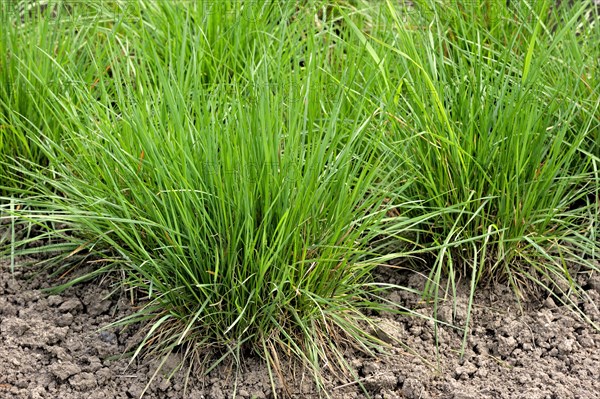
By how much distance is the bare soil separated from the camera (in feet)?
8.41

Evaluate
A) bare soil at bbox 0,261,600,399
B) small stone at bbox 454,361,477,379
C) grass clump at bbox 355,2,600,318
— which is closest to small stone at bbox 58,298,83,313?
bare soil at bbox 0,261,600,399

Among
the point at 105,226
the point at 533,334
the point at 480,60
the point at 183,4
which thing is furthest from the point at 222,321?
the point at 183,4

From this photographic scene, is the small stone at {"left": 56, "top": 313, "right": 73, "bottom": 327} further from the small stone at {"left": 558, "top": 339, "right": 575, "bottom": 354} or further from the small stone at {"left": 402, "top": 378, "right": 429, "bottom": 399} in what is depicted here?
the small stone at {"left": 558, "top": 339, "right": 575, "bottom": 354}

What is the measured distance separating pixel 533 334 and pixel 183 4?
5.58ft

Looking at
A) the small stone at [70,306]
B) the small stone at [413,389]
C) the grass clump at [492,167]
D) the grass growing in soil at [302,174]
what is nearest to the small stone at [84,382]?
the grass growing in soil at [302,174]

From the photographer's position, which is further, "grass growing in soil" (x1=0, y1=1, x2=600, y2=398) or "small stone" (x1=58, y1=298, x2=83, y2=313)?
"small stone" (x1=58, y1=298, x2=83, y2=313)

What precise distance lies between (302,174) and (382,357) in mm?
580

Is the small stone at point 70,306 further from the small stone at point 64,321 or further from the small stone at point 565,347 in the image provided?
the small stone at point 565,347

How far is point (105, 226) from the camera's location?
110 inches

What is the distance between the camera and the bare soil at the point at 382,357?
2564 millimetres

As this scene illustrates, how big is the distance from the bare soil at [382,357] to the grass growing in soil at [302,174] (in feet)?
0.22

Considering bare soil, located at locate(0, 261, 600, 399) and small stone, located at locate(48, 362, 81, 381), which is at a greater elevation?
bare soil, located at locate(0, 261, 600, 399)

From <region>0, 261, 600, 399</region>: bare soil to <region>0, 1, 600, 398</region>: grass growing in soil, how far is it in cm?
7

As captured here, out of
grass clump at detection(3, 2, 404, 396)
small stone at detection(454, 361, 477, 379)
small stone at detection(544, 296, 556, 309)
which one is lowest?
small stone at detection(454, 361, 477, 379)
